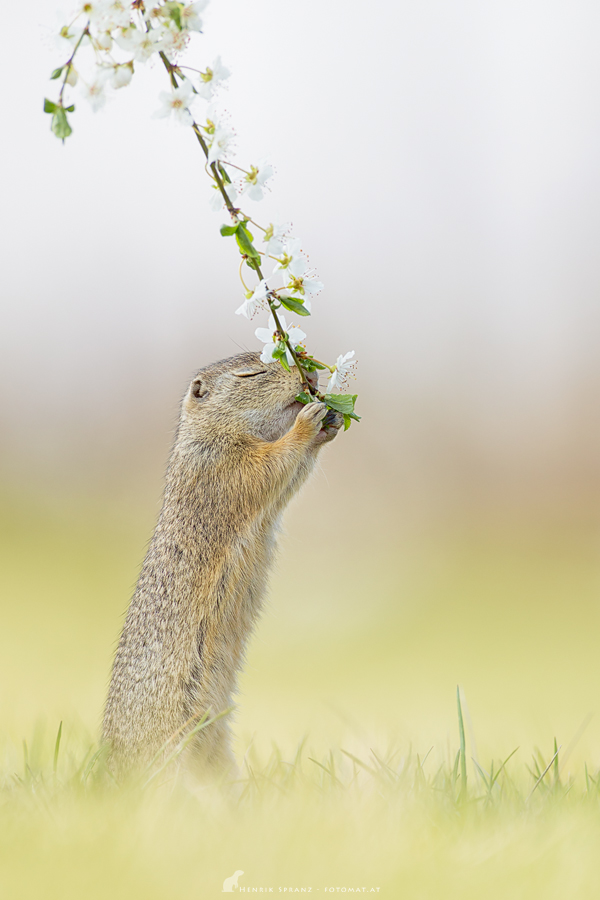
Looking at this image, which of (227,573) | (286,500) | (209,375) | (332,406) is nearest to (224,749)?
(227,573)

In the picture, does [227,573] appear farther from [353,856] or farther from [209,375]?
[353,856]

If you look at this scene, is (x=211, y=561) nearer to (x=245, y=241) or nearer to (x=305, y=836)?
(x=245, y=241)

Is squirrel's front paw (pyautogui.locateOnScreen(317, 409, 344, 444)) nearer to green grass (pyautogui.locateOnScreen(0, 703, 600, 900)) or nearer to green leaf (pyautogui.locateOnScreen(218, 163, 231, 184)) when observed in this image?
green leaf (pyautogui.locateOnScreen(218, 163, 231, 184))

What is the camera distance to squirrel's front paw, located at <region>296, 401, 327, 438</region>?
4566 mm

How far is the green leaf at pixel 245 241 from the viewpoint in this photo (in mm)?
3479

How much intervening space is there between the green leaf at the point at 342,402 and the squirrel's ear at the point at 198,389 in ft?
3.93

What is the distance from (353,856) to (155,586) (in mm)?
2472

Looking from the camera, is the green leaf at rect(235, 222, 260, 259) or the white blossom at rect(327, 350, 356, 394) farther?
the white blossom at rect(327, 350, 356, 394)

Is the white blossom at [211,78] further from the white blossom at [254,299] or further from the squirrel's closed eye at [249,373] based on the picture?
the squirrel's closed eye at [249,373]

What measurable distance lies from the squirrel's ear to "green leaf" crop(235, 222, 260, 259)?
74.5 inches

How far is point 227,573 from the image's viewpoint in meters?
4.59

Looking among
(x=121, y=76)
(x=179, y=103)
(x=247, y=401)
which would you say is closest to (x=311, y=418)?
(x=247, y=401)

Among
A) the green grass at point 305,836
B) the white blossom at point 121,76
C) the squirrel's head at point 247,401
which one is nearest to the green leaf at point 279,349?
the squirrel's head at point 247,401

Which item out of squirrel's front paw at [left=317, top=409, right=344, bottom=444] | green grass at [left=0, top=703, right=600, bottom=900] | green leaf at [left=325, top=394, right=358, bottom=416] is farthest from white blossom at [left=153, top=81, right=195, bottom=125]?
green grass at [left=0, top=703, right=600, bottom=900]
